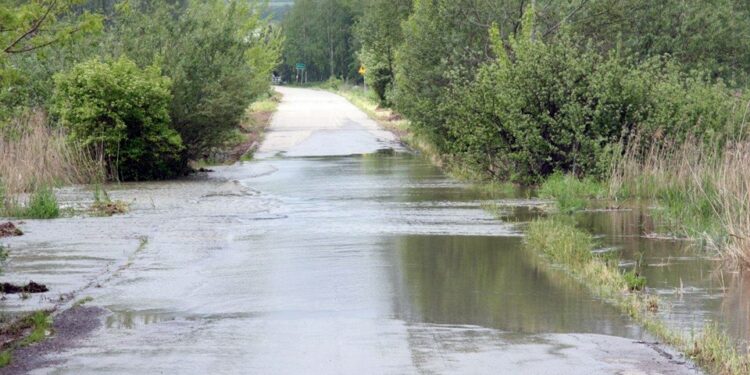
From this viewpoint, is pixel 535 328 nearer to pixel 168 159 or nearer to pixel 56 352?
pixel 56 352

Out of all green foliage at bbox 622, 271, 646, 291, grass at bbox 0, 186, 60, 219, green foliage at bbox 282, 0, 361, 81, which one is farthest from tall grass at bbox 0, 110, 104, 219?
green foliage at bbox 282, 0, 361, 81

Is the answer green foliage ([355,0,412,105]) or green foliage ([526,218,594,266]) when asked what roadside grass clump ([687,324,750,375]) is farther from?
green foliage ([355,0,412,105])

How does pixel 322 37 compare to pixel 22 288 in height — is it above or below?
above

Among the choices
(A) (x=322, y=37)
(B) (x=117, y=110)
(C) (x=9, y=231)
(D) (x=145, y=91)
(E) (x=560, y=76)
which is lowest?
(C) (x=9, y=231)

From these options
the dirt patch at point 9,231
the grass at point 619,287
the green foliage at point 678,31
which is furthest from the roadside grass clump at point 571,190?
the green foliage at point 678,31

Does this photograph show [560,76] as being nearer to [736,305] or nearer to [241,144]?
[736,305]

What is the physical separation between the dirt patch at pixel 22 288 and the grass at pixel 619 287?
600cm

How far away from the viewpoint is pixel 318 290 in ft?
39.0

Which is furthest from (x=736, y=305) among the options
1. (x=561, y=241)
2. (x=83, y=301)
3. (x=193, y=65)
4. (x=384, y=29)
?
(x=384, y=29)

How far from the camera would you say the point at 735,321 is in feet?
33.3

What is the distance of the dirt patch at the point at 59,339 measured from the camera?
27.6 ft

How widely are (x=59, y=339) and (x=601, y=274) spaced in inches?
236

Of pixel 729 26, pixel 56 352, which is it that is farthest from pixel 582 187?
pixel 729 26

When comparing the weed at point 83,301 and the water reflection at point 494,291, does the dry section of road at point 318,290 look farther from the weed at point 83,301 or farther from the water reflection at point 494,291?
the weed at point 83,301
